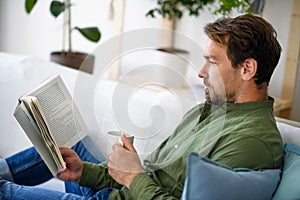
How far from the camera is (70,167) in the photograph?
1517mm

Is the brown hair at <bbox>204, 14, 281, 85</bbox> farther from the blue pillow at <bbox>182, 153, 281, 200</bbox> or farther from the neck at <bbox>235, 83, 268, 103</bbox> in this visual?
the blue pillow at <bbox>182, 153, 281, 200</bbox>

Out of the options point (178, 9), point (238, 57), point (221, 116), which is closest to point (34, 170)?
point (221, 116)

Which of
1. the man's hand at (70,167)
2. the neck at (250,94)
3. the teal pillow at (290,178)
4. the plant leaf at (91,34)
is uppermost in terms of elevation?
the plant leaf at (91,34)

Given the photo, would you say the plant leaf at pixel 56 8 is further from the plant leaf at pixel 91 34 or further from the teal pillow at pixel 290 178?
the teal pillow at pixel 290 178

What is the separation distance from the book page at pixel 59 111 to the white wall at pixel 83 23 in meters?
1.26

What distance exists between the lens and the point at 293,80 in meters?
2.39

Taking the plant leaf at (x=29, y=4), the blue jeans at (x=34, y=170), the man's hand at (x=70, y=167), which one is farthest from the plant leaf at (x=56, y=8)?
the man's hand at (x=70, y=167)

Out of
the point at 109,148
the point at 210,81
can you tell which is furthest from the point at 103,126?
the point at 210,81

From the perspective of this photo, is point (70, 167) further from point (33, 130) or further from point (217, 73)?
point (217, 73)

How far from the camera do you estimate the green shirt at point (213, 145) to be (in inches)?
48.0

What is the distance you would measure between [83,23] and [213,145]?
81.2 inches

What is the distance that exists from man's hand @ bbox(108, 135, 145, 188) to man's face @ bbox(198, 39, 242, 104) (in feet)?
0.85

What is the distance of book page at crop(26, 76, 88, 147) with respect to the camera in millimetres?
1436

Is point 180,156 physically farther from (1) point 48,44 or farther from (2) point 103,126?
(1) point 48,44
